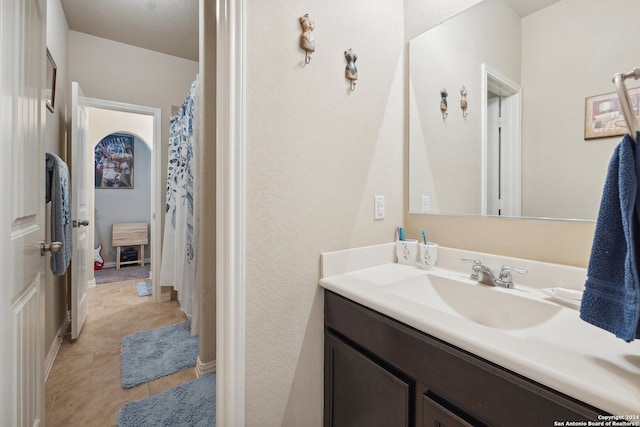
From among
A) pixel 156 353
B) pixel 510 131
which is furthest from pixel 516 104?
pixel 156 353

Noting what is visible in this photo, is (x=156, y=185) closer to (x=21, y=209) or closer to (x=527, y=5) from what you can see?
(x=21, y=209)

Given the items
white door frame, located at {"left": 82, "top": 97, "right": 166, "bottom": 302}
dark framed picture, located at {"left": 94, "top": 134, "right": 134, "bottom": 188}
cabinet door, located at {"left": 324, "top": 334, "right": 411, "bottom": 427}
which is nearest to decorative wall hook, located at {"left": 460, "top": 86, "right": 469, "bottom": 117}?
cabinet door, located at {"left": 324, "top": 334, "right": 411, "bottom": 427}

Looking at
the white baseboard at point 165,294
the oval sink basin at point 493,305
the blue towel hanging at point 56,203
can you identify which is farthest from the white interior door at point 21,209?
the white baseboard at point 165,294

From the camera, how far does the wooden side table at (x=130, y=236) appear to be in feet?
14.5

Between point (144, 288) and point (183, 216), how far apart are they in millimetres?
1626

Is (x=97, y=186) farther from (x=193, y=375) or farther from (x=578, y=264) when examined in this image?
(x=578, y=264)

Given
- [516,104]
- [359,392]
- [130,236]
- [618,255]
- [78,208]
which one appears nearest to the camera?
[618,255]

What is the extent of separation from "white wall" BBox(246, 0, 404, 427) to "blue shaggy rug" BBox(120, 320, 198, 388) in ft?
3.74

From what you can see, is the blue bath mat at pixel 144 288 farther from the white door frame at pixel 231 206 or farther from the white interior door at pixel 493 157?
the white interior door at pixel 493 157

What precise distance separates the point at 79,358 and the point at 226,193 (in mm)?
2017

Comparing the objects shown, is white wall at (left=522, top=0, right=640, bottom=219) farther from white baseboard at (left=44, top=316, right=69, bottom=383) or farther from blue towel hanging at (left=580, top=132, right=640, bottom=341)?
white baseboard at (left=44, top=316, right=69, bottom=383)

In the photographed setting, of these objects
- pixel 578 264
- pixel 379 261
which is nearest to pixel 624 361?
pixel 578 264

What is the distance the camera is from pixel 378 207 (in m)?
1.33

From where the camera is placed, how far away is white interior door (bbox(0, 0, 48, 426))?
2.64ft
